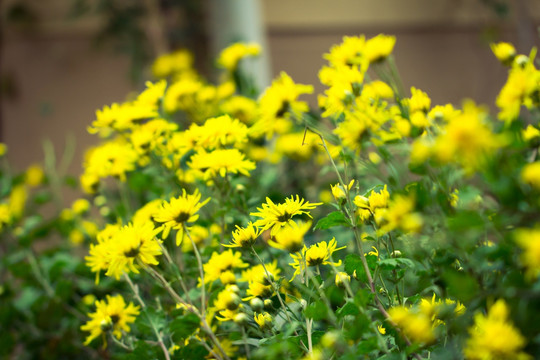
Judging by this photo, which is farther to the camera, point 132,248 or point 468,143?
point 132,248

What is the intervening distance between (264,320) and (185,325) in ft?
0.29

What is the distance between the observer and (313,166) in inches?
60.6

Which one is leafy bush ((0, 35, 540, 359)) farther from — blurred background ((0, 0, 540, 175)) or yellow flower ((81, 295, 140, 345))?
blurred background ((0, 0, 540, 175))

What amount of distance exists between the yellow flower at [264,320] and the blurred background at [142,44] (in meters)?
1.67

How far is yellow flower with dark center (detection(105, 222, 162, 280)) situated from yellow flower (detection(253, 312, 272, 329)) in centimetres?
12

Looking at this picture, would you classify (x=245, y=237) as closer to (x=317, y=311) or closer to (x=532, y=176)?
(x=317, y=311)

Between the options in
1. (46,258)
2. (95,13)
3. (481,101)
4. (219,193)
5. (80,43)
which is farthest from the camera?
(481,101)

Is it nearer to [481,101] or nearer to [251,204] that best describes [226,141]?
[251,204]

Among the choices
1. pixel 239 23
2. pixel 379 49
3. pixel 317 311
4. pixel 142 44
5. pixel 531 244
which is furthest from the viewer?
pixel 142 44

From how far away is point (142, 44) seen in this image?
2605mm

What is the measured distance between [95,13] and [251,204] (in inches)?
88.8

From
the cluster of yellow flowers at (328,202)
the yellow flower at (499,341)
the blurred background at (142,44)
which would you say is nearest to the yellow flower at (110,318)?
the cluster of yellow flowers at (328,202)

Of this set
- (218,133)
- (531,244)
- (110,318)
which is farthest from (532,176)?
(110,318)

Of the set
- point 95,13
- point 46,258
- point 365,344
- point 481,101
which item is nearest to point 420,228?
point 365,344
